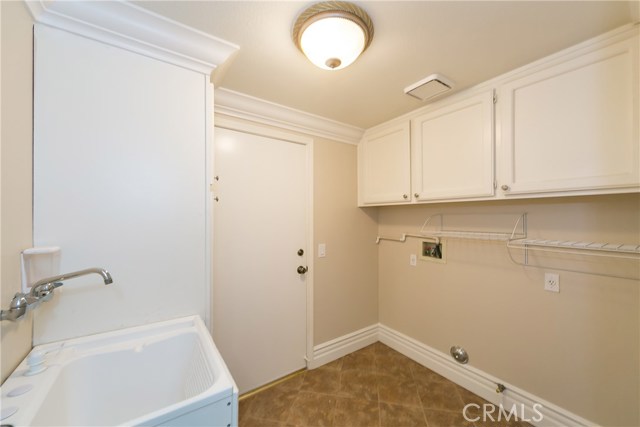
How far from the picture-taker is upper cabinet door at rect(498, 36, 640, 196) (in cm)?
113

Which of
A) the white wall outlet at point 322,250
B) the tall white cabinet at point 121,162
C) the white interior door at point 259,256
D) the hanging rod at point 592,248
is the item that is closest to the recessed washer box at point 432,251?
the hanging rod at point 592,248

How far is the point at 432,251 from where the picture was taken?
7.30 ft

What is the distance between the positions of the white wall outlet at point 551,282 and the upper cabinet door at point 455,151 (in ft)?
2.12

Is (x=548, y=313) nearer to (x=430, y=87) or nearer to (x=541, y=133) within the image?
(x=541, y=133)

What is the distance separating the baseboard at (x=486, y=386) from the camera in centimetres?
150

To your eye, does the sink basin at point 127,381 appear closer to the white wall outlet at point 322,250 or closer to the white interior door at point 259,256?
the white interior door at point 259,256

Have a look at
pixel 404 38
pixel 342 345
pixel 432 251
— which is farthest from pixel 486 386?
pixel 404 38

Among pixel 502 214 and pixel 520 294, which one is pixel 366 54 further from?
pixel 520 294

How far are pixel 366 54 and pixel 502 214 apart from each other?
1467 mm

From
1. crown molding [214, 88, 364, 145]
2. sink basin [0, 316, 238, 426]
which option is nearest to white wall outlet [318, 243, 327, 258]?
crown molding [214, 88, 364, 145]

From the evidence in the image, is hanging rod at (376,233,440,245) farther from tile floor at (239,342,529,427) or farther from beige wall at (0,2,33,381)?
beige wall at (0,2,33,381)

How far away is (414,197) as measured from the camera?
202 centimetres

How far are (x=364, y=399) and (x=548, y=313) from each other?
4.53 feet

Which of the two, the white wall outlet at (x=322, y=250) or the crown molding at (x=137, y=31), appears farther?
the white wall outlet at (x=322, y=250)
